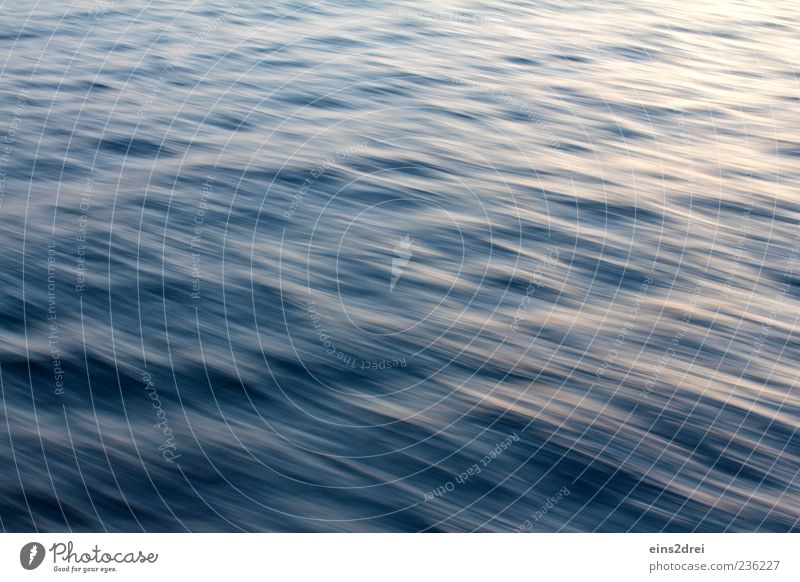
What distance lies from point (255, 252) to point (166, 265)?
0.78 m

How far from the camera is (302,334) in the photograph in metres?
7.40

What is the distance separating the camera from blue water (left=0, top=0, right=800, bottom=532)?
6125 mm

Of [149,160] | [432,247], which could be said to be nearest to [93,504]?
[432,247]

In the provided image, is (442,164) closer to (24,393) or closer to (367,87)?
(367,87)

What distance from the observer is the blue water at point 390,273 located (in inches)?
241
